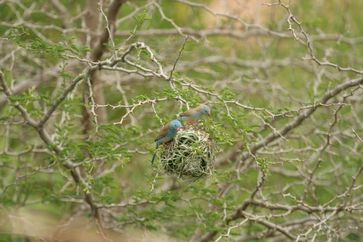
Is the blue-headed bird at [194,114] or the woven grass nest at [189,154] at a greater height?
the blue-headed bird at [194,114]

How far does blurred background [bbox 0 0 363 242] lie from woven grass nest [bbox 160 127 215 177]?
0.26 feet

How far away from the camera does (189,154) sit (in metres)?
4.41

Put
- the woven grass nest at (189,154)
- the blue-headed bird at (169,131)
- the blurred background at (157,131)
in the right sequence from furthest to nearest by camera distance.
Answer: the blurred background at (157,131) → the woven grass nest at (189,154) → the blue-headed bird at (169,131)

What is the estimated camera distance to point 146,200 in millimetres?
5652

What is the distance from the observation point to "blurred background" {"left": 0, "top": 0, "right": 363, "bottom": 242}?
486 centimetres

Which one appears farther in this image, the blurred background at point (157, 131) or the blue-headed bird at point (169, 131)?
the blurred background at point (157, 131)

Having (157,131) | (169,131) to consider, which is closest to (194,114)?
(169,131)

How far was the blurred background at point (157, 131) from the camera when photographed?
4863mm

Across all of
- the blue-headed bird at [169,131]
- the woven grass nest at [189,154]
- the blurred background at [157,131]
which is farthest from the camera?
the blurred background at [157,131]

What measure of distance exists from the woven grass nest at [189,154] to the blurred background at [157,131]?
8 centimetres

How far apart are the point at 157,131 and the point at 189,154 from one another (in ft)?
3.97

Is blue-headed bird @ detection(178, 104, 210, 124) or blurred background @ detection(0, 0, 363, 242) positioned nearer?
blue-headed bird @ detection(178, 104, 210, 124)

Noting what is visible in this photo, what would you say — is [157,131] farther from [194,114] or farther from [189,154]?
[194,114]

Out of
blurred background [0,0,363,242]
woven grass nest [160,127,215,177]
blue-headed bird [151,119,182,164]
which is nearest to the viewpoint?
blue-headed bird [151,119,182,164]
